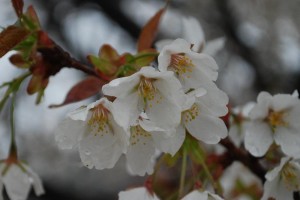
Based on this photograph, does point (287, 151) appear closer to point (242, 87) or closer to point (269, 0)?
point (242, 87)

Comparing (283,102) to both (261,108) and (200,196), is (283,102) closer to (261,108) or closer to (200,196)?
(261,108)

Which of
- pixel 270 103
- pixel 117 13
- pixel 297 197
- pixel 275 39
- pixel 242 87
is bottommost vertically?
pixel 242 87

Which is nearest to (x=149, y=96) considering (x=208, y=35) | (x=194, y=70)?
(x=194, y=70)

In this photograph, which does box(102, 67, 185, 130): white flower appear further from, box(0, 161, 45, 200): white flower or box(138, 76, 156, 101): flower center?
box(0, 161, 45, 200): white flower

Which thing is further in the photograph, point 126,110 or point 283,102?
point 283,102

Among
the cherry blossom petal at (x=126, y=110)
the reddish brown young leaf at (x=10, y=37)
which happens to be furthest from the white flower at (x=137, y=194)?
the reddish brown young leaf at (x=10, y=37)

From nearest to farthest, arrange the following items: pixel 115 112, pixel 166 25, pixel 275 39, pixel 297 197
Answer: pixel 115 112 < pixel 297 197 < pixel 275 39 < pixel 166 25

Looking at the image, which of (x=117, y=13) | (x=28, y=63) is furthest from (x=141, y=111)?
(x=117, y=13)
